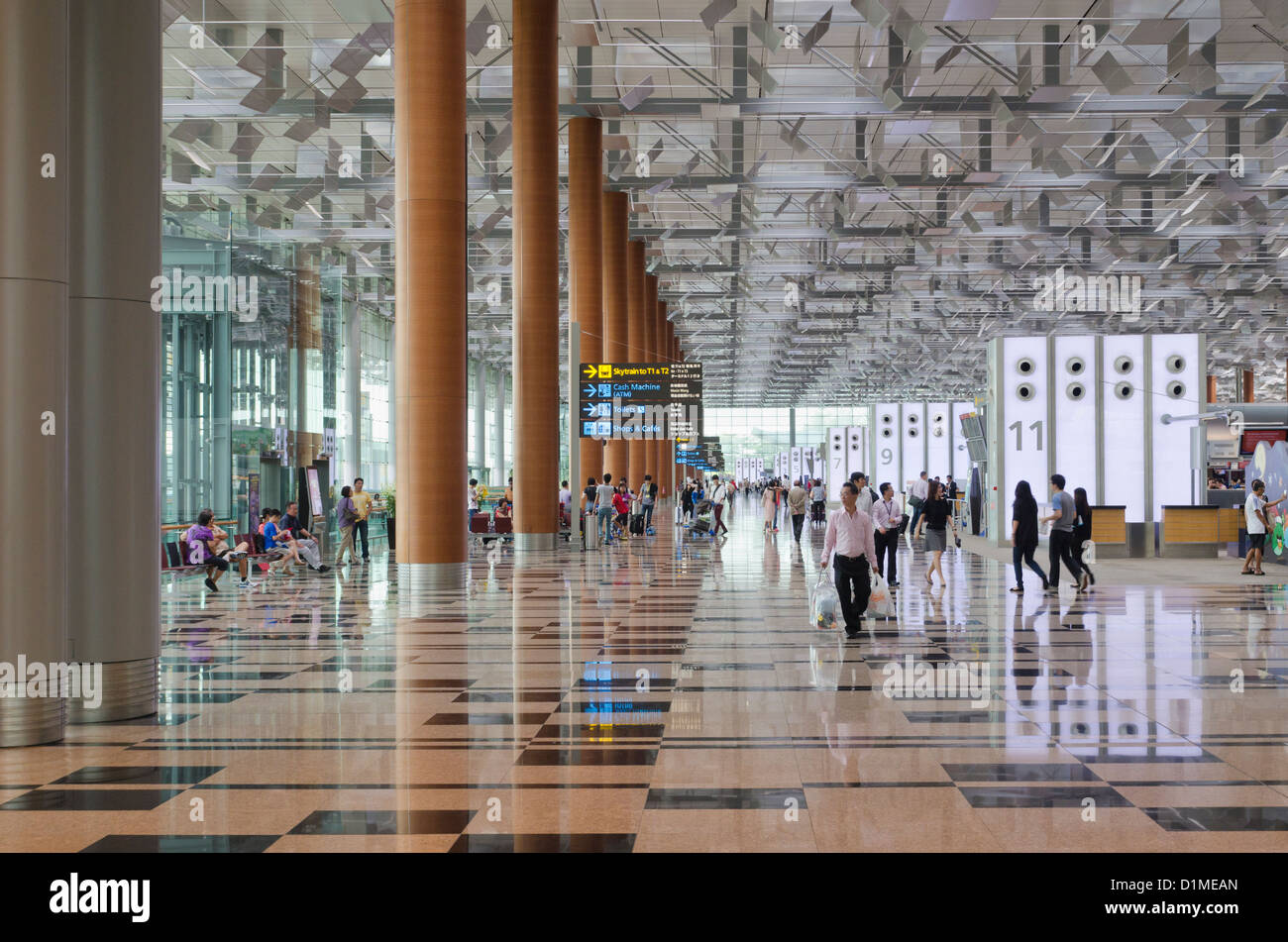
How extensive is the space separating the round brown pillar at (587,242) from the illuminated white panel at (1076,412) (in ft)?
37.4

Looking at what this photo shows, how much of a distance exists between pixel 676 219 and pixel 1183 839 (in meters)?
37.3

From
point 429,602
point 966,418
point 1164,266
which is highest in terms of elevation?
point 1164,266

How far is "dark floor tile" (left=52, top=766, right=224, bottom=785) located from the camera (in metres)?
6.47

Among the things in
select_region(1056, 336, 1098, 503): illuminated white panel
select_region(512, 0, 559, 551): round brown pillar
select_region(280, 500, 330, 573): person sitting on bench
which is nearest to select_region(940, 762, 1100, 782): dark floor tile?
select_region(280, 500, 330, 573): person sitting on bench

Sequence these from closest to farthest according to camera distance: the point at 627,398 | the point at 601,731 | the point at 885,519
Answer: the point at 601,731 < the point at 885,519 < the point at 627,398

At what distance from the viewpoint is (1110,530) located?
26.2 metres

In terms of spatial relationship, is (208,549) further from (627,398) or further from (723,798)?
(723,798)

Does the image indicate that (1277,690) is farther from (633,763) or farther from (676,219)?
(676,219)

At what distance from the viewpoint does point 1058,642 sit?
38.5 feet

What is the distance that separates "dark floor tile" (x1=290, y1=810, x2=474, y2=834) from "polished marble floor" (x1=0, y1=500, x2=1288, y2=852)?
2 centimetres

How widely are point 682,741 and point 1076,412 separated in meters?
22.5

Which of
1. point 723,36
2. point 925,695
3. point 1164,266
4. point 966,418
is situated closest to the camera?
point 925,695

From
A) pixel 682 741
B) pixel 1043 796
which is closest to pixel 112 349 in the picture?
pixel 682 741

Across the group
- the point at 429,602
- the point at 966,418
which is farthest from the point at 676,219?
the point at 429,602
